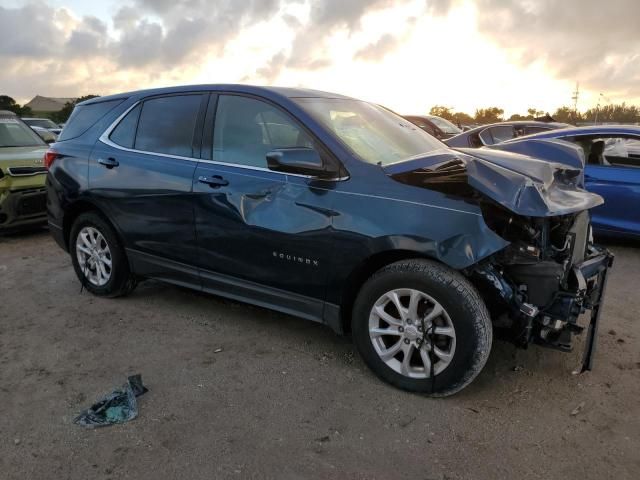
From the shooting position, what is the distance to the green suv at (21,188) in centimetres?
675

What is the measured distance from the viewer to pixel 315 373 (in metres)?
3.42

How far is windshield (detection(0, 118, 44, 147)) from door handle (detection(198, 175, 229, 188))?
5.21m

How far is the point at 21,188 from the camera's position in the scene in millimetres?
6840

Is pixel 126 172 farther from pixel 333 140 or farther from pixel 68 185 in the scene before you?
pixel 333 140

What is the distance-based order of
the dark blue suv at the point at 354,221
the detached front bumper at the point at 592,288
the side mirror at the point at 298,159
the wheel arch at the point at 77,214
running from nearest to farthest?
the dark blue suv at the point at 354,221, the detached front bumper at the point at 592,288, the side mirror at the point at 298,159, the wheel arch at the point at 77,214

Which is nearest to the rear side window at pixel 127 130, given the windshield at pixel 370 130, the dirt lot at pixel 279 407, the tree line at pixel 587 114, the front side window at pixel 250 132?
the front side window at pixel 250 132

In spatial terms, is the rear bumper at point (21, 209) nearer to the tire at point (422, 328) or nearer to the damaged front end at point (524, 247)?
the tire at point (422, 328)

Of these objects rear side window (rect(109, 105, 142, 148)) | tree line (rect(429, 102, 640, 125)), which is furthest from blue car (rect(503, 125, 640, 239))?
tree line (rect(429, 102, 640, 125))

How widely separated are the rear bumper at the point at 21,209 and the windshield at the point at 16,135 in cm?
113

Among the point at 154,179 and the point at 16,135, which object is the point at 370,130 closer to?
the point at 154,179

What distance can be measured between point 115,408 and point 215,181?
1579mm

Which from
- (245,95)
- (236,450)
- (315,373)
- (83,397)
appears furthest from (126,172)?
(236,450)

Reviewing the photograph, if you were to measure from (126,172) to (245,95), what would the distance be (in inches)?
48.0

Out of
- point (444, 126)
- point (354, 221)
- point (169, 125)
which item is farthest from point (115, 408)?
point (444, 126)
